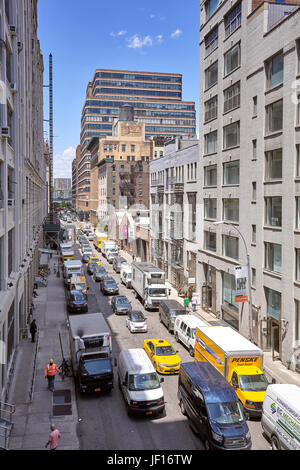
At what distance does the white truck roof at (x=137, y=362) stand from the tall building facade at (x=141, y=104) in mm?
140618

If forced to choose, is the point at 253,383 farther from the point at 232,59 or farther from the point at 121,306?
the point at 232,59

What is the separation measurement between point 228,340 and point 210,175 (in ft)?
70.3

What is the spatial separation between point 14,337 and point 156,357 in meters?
9.89

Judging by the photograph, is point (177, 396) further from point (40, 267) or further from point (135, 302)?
point (40, 267)

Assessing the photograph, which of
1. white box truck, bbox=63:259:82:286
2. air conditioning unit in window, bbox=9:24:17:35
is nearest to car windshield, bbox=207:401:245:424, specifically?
air conditioning unit in window, bbox=9:24:17:35

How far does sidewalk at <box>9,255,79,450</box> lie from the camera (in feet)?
55.7

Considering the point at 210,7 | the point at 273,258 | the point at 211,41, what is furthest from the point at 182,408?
the point at 210,7

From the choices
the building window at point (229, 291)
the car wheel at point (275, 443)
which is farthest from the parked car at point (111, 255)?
the car wheel at point (275, 443)

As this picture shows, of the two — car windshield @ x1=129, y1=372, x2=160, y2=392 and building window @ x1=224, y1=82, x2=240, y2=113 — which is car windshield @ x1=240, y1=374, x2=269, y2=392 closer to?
car windshield @ x1=129, y1=372, x2=160, y2=392

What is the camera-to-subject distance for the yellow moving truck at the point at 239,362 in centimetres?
1927

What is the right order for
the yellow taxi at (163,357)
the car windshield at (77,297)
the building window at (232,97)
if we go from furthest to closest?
1. the car windshield at (77,297)
2. the building window at (232,97)
3. the yellow taxi at (163,357)

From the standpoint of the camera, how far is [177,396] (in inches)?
843

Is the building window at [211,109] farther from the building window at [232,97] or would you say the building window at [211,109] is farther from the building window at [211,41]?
the building window at [211,41]

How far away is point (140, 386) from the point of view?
1955cm
